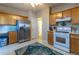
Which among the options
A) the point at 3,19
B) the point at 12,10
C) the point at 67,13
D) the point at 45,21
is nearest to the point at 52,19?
the point at 45,21

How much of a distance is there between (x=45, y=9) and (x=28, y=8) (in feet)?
1.16

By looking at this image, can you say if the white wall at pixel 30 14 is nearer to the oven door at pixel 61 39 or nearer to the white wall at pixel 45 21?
the white wall at pixel 45 21

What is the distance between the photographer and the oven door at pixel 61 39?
201 cm

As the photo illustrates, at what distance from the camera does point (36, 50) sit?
2123 mm

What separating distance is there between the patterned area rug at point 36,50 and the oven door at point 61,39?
202mm

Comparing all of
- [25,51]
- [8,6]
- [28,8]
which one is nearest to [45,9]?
[28,8]

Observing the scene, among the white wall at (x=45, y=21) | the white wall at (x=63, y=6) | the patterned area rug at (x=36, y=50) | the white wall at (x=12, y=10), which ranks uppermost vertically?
the white wall at (x=63, y=6)

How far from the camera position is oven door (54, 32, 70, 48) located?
201 cm

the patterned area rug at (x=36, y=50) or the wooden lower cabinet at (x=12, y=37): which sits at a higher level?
the wooden lower cabinet at (x=12, y=37)

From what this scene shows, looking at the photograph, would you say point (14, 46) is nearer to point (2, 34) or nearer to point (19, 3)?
point (2, 34)

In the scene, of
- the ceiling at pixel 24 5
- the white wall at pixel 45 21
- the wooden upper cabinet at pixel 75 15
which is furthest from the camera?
the white wall at pixel 45 21

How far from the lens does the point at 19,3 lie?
2.05 metres

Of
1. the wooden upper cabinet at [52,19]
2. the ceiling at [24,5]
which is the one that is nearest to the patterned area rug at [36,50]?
the wooden upper cabinet at [52,19]

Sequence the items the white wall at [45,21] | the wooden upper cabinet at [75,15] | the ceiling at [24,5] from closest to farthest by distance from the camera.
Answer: the wooden upper cabinet at [75,15], the ceiling at [24,5], the white wall at [45,21]
